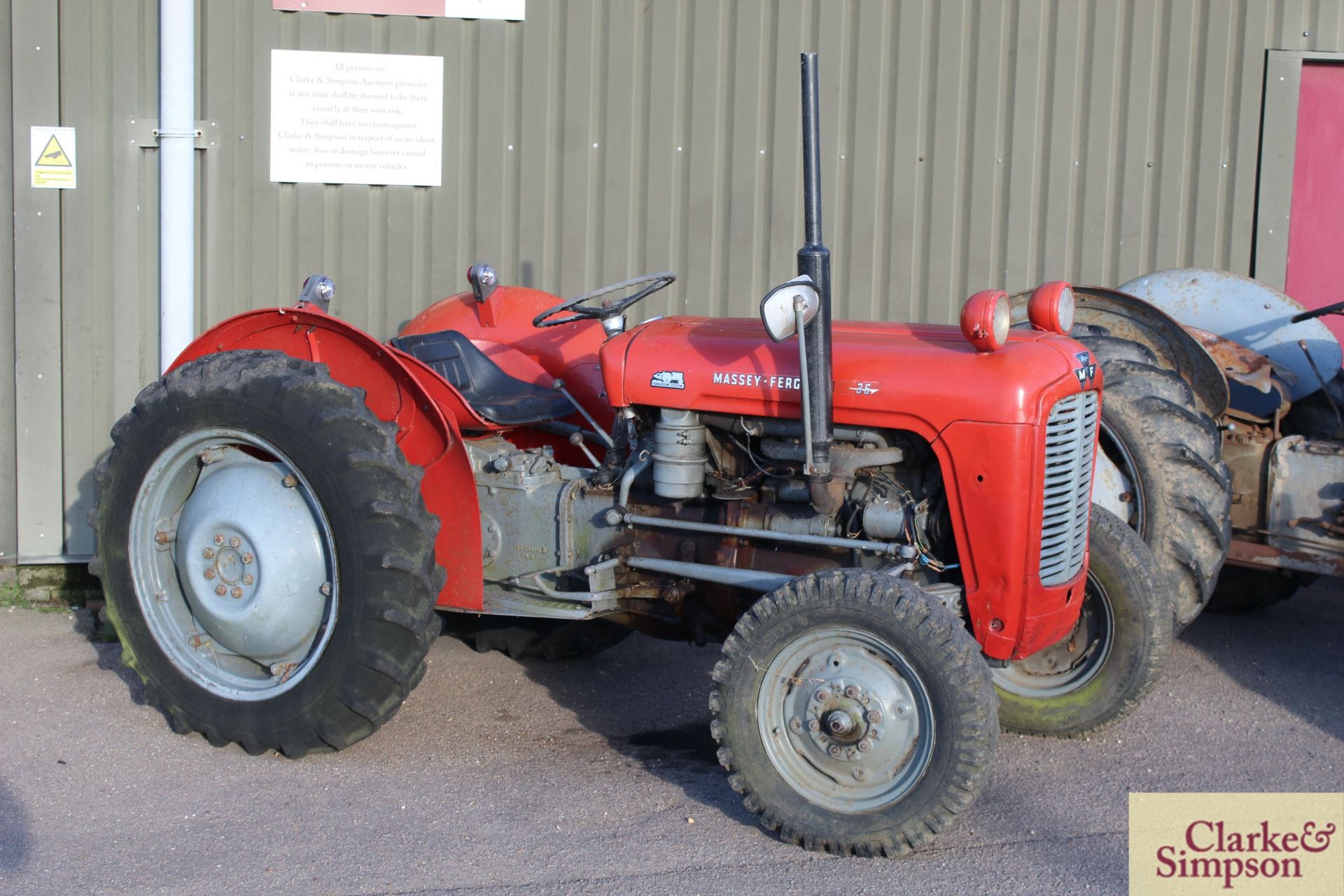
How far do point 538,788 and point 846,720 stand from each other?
108 centimetres

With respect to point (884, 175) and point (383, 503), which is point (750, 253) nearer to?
point (884, 175)

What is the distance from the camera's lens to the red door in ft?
21.3

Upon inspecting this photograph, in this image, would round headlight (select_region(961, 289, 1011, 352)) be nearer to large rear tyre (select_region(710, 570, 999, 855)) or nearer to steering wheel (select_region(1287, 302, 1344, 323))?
large rear tyre (select_region(710, 570, 999, 855))

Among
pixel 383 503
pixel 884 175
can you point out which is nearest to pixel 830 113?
pixel 884 175

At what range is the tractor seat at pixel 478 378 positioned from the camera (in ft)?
14.4

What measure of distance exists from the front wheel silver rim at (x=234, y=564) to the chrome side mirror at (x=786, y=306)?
4.93 feet

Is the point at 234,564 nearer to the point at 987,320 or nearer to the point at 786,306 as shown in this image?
the point at 786,306

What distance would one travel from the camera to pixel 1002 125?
6.33m

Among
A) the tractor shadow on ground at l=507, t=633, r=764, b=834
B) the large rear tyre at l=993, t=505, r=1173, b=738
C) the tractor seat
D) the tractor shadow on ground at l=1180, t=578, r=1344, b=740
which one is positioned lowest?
the tractor shadow on ground at l=507, t=633, r=764, b=834

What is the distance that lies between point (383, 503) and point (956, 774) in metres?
1.78

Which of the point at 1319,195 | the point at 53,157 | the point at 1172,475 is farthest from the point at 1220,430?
the point at 53,157

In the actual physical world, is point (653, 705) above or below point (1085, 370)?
below

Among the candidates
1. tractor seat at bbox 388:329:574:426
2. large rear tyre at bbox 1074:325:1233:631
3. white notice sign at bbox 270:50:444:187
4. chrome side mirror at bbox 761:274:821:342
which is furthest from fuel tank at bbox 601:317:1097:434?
white notice sign at bbox 270:50:444:187

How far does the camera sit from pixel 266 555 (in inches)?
159
